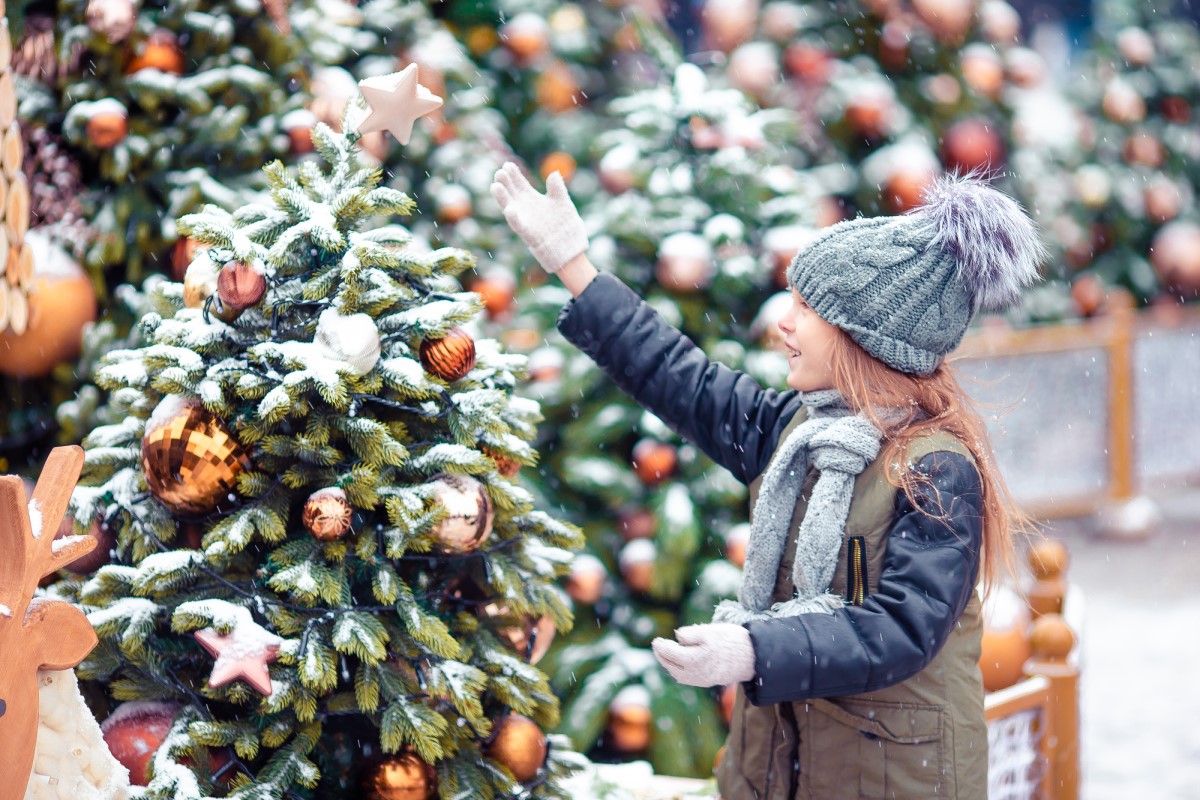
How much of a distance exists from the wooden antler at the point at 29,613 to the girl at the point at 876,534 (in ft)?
2.77

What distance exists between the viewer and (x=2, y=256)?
2.34 m

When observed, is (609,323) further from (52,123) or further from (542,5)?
(542,5)

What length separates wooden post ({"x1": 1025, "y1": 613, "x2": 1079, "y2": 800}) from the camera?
296 cm

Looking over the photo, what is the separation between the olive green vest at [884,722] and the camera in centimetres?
187

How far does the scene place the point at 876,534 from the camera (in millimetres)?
1878

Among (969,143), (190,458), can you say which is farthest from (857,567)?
(969,143)

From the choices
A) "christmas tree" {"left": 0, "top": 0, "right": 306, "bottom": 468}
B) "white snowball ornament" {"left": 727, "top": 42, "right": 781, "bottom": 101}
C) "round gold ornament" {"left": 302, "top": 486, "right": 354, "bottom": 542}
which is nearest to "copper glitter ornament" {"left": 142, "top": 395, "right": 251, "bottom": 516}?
"round gold ornament" {"left": 302, "top": 486, "right": 354, "bottom": 542}

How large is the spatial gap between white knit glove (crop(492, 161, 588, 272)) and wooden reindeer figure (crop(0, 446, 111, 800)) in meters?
0.90

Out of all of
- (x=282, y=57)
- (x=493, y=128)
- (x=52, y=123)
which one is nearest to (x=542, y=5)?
(x=493, y=128)

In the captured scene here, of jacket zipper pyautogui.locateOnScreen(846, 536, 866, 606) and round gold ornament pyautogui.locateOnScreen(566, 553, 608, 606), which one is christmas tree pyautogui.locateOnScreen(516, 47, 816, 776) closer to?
round gold ornament pyautogui.locateOnScreen(566, 553, 608, 606)

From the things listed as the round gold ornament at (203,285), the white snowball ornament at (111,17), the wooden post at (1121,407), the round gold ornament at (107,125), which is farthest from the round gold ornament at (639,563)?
the wooden post at (1121,407)

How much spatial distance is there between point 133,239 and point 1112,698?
3995 millimetres

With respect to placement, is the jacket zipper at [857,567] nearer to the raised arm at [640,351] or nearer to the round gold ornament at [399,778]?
the raised arm at [640,351]

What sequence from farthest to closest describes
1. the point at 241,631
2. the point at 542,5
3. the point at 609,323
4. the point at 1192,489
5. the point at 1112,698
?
the point at 1192,489 → the point at 1112,698 → the point at 542,5 → the point at 609,323 → the point at 241,631
